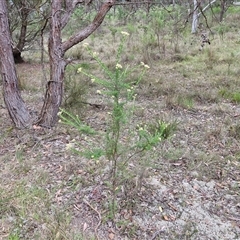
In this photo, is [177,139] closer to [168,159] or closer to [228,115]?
[168,159]

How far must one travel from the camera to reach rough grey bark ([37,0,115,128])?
3094 millimetres

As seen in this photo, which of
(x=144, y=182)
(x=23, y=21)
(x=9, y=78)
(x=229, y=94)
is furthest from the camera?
(x=23, y=21)

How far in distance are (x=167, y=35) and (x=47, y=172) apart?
748cm

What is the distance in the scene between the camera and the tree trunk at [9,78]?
118 inches

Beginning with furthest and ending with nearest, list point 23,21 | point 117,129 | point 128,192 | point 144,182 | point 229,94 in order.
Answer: point 23,21 → point 229,94 → point 144,182 → point 128,192 → point 117,129

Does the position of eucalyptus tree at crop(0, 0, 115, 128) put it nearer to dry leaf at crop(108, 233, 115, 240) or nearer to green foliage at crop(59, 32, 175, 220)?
green foliage at crop(59, 32, 175, 220)

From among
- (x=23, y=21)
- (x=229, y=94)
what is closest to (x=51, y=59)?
(x=229, y=94)

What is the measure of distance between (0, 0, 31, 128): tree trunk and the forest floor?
183mm

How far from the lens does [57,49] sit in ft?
10.4

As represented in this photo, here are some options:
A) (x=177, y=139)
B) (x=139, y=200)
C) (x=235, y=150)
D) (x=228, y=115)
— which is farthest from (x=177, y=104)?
(x=139, y=200)

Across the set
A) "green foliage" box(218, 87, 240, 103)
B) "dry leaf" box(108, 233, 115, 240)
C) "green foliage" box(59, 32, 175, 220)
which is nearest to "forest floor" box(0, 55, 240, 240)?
"dry leaf" box(108, 233, 115, 240)

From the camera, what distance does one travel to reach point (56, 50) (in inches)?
124

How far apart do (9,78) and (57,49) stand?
0.62 meters

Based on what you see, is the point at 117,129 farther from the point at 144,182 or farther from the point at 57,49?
the point at 57,49
